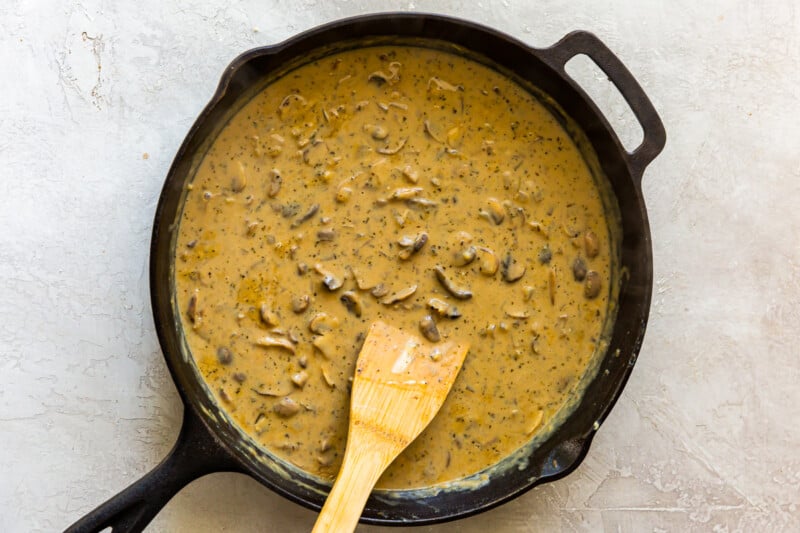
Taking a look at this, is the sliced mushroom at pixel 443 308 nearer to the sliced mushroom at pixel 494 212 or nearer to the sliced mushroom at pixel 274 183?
the sliced mushroom at pixel 494 212

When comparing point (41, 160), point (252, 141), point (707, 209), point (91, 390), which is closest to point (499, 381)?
point (707, 209)

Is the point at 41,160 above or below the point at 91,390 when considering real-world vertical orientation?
above

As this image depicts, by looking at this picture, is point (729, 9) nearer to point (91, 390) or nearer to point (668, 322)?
point (668, 322)

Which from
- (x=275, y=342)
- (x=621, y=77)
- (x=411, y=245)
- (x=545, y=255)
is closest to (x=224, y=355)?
(x=275, y=342)

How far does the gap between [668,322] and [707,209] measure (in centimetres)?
26

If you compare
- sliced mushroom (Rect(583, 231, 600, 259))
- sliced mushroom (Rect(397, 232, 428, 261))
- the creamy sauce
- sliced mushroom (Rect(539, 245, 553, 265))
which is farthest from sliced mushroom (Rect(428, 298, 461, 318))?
sliced mushroom (Rect(583, 231, 600, 259))

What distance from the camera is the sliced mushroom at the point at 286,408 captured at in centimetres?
156

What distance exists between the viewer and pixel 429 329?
1.56m

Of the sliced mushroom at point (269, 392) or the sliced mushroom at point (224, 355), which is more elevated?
the sliced mushroom at point (224, 355)

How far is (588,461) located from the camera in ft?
5.49

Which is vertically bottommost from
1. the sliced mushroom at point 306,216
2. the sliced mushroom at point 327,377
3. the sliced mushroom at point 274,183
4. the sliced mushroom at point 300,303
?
the sliced mushroom at point 327,377

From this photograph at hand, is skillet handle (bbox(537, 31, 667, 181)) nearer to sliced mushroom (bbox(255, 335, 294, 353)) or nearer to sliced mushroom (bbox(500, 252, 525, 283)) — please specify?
sliced mushroom (bbox(500, 252, 525, 283))

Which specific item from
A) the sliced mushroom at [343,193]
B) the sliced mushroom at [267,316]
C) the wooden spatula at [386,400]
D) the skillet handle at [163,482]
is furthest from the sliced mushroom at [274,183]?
the skillet handle at [163,482]

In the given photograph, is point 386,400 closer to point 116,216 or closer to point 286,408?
point 286,408
